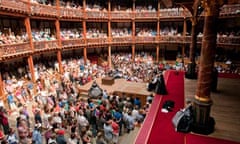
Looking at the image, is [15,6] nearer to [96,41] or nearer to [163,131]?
[96,41]

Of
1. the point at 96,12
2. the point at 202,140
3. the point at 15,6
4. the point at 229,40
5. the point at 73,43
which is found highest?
the point at 96,12

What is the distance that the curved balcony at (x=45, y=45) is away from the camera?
49.2 feet

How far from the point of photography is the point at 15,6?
488 inches

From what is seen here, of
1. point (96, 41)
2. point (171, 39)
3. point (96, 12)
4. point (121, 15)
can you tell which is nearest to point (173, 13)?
point (171, 39)

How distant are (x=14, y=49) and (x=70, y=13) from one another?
301 inches

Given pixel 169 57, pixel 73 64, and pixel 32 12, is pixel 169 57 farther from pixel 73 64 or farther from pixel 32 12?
pixel 32 12

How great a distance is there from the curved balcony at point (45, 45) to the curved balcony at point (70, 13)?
289 cm

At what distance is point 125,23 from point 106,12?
4229 mm

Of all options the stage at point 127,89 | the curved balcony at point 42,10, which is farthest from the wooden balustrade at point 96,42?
the stage at point 127,89

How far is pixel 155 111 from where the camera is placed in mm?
7320

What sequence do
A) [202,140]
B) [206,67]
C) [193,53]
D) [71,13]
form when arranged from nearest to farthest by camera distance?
[206,67] < [202,140] < [193,53] < [71,13]

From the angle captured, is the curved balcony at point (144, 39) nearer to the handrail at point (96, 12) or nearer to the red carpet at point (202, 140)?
the handrail at point (96, 12)

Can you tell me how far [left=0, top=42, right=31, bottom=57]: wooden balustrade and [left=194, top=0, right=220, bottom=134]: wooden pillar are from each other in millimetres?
11782

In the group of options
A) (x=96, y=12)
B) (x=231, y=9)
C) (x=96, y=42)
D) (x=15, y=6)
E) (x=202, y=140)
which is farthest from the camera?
(x=96, y=42)
